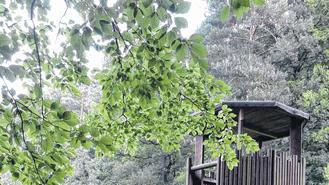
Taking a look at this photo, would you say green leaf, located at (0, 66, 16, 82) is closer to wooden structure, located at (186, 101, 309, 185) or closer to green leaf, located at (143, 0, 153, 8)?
green leaf, located at (143, 0, 153, 8)

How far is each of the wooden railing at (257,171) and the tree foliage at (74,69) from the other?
104 inches

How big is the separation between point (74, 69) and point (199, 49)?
992mm

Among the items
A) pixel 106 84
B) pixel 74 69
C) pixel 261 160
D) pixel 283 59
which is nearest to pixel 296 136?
pixel 261 160

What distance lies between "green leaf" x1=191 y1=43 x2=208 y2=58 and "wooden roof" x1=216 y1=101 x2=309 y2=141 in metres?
3.64

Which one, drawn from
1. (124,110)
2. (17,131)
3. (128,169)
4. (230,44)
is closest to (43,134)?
(17,131)

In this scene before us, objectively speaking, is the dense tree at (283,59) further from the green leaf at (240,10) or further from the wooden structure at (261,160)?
the green leaf at (240,10)

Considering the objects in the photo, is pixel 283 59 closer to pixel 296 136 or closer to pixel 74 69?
pixel 296 136

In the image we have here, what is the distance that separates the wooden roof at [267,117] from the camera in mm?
6070

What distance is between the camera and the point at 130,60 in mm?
2246

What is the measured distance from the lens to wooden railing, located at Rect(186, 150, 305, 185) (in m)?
5.44

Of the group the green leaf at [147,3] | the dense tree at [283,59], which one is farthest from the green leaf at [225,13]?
the dense tree at [283,59]

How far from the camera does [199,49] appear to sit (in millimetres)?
1525

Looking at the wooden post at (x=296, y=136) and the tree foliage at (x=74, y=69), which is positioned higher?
the wooden post at (x=296, y=136)

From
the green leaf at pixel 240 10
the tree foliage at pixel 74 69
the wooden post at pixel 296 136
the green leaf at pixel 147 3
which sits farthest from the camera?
the wooden post at pixel 296 136
